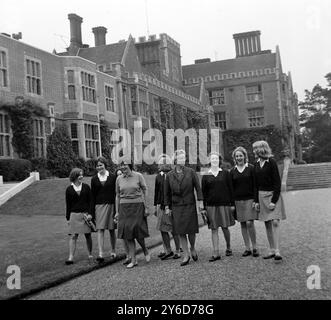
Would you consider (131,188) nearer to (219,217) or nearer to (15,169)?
(219,217)

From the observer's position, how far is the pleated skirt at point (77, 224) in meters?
7.26

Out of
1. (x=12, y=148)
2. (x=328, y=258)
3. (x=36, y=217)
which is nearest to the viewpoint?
(x=328, y=258)

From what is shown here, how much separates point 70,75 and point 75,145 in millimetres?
3382

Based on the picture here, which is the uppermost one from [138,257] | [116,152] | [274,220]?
[116,152]

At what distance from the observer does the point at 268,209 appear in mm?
6594

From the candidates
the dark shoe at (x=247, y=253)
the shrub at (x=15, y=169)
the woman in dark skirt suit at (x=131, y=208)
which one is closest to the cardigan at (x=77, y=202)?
the woman in dark skirt suit at (x=131, y=208)

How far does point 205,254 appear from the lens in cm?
738

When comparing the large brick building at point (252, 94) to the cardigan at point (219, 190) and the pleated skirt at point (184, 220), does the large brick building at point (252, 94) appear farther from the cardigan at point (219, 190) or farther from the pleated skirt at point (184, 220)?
the pleated skirt at point (184, 220)

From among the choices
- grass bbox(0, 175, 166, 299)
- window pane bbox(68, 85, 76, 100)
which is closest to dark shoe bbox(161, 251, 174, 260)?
grass bbox(0, 175, 166, 299)

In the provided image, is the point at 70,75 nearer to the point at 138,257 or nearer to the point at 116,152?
the point at 116,152

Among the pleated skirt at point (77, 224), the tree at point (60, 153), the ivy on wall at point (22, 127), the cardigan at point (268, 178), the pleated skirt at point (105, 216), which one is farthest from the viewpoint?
the tree at point (60, 153)

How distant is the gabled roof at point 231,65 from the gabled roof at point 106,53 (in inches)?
890

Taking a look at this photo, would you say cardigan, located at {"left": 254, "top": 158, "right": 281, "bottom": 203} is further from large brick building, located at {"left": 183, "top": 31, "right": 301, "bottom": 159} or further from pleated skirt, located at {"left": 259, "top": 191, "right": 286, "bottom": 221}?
large brick building, located at {"left": 183, "top": 31, "right": 301, "bottom": 159}
